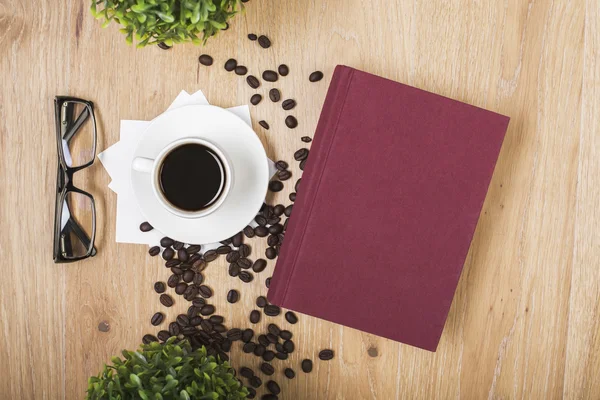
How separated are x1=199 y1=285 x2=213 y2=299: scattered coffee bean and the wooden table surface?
15mm

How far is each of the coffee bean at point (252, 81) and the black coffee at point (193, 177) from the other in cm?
16

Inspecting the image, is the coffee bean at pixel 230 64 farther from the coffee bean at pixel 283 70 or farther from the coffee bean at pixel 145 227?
the coffee bean at pixel 145 227

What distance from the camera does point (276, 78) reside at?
87cm

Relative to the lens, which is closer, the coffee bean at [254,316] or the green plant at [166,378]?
the green plant at [166,378]

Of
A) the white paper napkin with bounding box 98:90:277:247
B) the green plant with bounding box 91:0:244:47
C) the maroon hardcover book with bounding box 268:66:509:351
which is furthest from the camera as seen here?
the white paper napkin with bounding box 98:90:277:247

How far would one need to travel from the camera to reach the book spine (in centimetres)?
79

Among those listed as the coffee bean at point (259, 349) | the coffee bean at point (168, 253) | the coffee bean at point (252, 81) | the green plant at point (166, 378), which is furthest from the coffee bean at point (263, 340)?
the coffee bean at point (252, 81)

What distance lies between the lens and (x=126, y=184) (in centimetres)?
89

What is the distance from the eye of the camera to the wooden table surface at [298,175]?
87cm

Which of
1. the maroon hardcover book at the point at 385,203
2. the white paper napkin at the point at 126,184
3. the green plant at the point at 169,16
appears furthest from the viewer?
the white paper napkin at the point at 126,184

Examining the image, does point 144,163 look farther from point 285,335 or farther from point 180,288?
point 285,335

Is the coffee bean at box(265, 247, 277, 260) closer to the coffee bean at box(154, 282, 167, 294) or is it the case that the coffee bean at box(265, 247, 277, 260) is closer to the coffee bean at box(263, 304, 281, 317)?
the coffee bean at box(263, 304, 281, 317)

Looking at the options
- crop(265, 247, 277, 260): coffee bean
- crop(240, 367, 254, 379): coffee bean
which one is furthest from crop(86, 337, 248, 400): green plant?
crop(265, 247, 277, 260): coffee bean

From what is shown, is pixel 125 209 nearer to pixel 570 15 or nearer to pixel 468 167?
pixel 468 167
